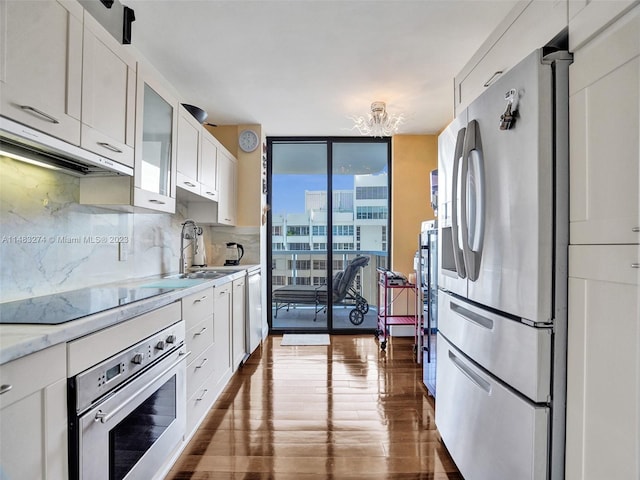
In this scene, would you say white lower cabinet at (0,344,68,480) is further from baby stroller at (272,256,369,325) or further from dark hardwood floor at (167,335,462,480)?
baby stroller at (272,256,369,325)

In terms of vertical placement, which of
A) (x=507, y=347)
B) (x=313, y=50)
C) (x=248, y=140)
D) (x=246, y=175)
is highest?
(x=313, y=50)

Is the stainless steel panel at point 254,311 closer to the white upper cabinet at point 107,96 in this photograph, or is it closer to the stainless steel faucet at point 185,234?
the stainless steel faucet at point 185,234

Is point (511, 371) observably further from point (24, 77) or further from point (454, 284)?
point (24, 77)

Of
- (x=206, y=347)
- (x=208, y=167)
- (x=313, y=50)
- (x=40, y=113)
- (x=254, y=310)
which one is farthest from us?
(x=254, y=310)

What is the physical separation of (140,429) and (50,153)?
4.16 ft

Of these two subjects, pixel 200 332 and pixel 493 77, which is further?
pixel 200 332

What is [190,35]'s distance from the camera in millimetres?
2078

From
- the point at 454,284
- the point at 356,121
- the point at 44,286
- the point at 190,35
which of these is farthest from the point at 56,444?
the point at 356,121

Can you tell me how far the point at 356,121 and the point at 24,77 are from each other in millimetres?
2983

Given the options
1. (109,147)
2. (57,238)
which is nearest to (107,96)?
(109,147)

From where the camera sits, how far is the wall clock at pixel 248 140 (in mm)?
3705

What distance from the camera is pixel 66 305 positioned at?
1.21 metres

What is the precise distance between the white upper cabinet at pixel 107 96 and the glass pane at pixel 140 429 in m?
1.14

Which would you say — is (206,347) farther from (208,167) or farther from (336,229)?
(336,229)
